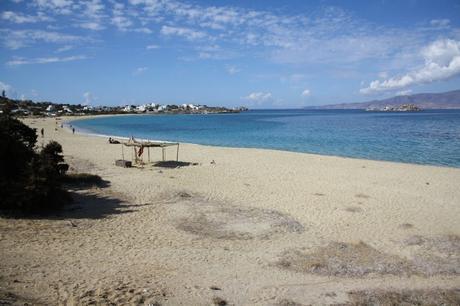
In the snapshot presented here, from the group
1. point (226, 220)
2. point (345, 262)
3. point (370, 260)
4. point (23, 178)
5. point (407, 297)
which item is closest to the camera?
point (407, 297)

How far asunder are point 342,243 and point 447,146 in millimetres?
27199

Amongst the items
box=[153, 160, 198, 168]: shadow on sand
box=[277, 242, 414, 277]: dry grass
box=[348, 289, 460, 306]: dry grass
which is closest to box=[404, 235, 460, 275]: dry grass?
box=[277, 242, 414, 277]: dry grass

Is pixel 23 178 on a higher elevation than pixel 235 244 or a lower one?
higher

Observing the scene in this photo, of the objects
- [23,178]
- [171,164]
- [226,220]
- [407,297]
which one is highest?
[23,178]

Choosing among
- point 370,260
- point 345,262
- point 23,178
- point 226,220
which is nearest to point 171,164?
point 226,220

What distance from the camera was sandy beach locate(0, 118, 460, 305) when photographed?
637 cm

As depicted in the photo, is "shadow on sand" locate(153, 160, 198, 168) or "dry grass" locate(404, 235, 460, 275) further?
"shadow on sand" locate(153, 160, 198, 168)

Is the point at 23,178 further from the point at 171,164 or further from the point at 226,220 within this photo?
the point at 171,164

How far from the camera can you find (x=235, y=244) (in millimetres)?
8766

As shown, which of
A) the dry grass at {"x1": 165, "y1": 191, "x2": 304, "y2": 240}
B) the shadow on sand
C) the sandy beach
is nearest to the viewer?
the sandy beach

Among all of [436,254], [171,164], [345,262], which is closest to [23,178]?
[345,262]

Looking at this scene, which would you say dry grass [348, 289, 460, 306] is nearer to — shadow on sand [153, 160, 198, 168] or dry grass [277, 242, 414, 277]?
dry grass [277, 242, 414, 277]

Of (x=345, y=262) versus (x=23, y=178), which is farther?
(x=23, y=178)

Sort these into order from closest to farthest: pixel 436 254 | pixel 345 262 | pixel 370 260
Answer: pixel 345 262
pixel 370 260
pixel 436 254
